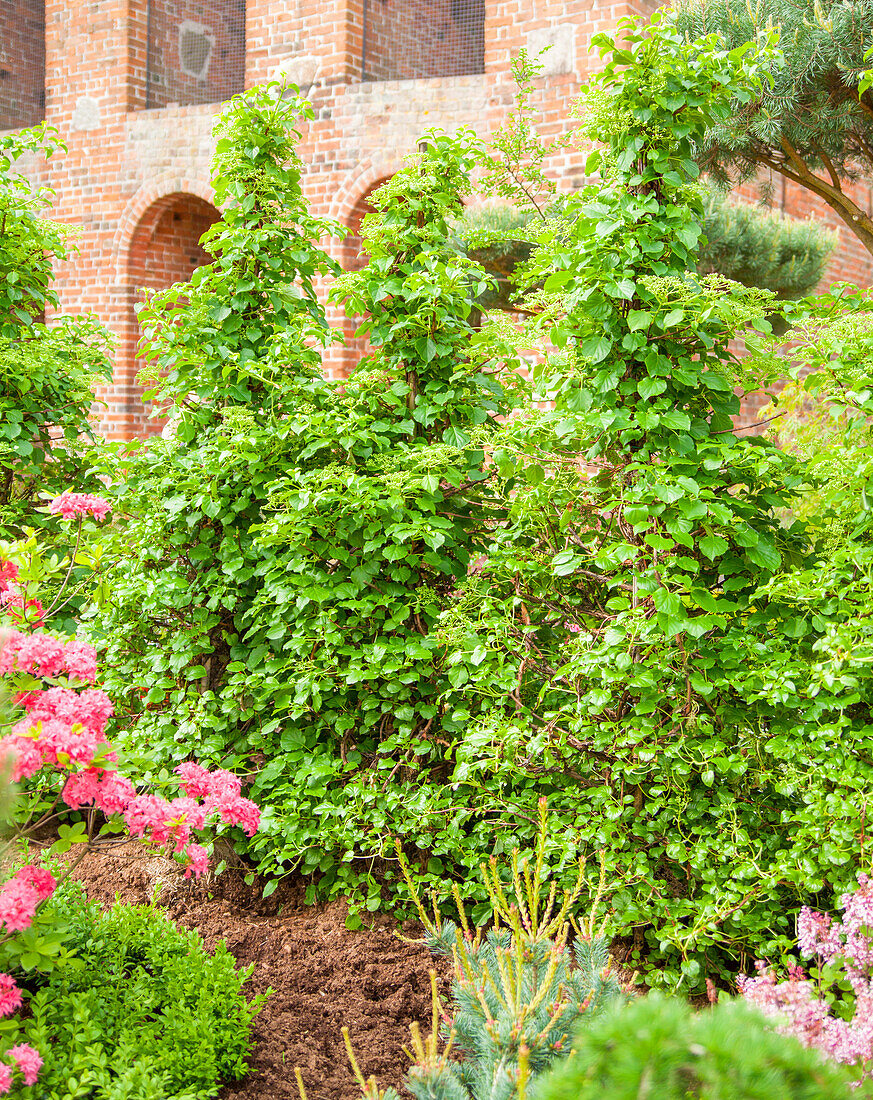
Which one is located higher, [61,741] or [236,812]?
[61,741]

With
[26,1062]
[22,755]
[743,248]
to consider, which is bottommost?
[26,1062]

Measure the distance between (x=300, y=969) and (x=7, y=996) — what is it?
35.9 inches

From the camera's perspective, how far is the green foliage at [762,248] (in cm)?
645

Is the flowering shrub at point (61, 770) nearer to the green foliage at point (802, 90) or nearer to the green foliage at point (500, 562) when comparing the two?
the green foliage at point (500, 562)

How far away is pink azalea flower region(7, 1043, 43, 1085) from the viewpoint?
68.7 inches

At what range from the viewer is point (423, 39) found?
10.1m

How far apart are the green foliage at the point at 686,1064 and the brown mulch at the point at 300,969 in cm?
117

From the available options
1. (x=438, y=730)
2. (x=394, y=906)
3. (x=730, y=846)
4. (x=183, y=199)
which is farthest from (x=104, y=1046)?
(x=183, y=199)

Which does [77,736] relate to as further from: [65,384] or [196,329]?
[65,384]

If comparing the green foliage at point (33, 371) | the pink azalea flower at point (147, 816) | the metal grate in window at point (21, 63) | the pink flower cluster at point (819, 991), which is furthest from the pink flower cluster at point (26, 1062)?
the metal grate in window at point (21, 63)

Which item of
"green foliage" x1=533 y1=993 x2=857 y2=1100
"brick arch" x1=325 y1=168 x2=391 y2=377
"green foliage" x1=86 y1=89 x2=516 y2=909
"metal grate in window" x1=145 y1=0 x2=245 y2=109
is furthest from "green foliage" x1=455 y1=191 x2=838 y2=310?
"green foliage" x1=533 y1=993 x2=857 y2=1100

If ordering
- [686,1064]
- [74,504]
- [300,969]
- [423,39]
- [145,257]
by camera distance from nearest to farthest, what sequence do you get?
1. [686,1064]
2. [300,969]
3. [74,504]
4. [145,257]
5. [423,39]

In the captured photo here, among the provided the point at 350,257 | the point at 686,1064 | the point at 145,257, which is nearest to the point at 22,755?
the point at 686,1064

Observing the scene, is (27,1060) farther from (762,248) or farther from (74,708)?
(762,248)
